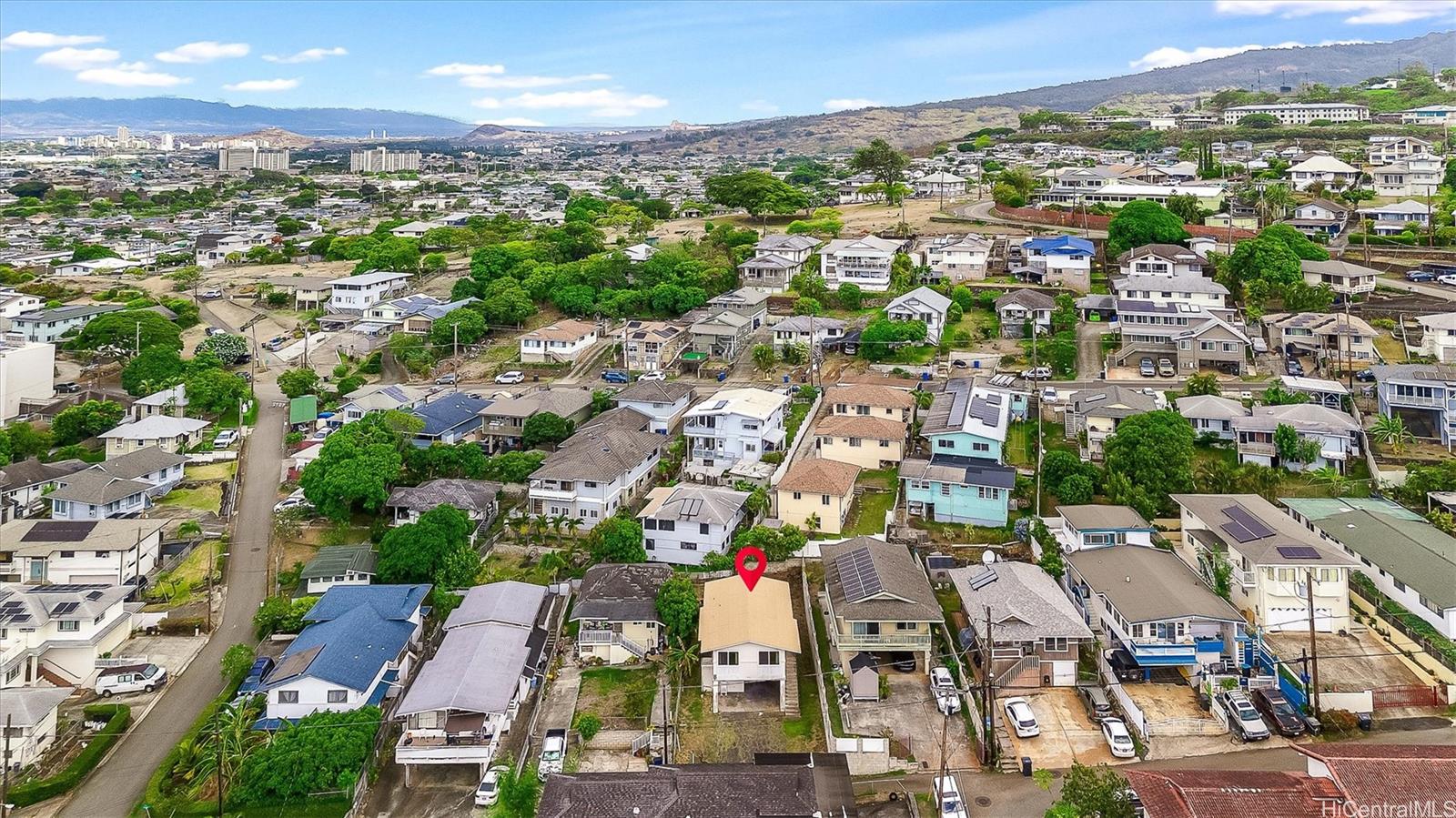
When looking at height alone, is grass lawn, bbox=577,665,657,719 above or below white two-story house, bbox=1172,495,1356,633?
below

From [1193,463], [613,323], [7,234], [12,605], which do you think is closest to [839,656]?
[1193,463]

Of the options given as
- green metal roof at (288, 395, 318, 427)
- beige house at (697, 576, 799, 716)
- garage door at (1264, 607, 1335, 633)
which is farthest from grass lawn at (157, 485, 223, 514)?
garage door at (1264, 607, 1335, 633)

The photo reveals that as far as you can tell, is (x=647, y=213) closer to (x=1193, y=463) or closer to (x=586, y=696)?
(x=1193, y=463)

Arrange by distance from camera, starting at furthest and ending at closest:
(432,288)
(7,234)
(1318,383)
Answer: (7,234) → (432,288) → (1318,383)
